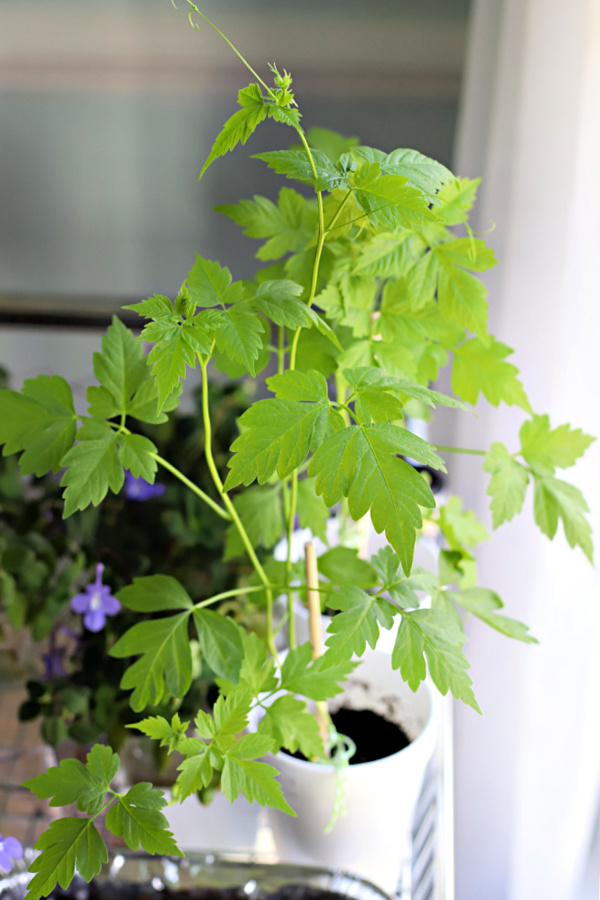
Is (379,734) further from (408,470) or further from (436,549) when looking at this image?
(408,470)

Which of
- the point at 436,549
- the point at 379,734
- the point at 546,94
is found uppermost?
the point at 546,94

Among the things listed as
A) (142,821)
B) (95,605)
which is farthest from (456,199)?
(95,605)

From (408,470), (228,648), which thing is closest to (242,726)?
(228,648)

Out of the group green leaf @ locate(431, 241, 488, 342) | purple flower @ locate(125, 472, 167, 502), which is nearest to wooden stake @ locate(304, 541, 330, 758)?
green leaf @ locate(431, 241, 488, 342)

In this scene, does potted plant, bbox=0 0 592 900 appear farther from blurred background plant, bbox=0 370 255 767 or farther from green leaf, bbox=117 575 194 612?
blurred background plant, bbox=0 370 255 767

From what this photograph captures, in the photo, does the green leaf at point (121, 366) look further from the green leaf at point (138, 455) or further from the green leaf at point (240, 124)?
the green leaf at point (240, 124)

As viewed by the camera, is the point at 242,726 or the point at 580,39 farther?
the point at 580,39

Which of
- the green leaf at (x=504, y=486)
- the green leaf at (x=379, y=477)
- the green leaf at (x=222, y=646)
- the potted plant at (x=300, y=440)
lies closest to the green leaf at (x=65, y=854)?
the potted plant at (x=300, y=440)

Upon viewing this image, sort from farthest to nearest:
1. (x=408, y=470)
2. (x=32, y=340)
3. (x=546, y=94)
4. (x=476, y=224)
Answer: (x=32, y=340) → (x=476, y=224) → (x=546, y=94) → (x=408, y=470)

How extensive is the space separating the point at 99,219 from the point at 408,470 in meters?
1.57

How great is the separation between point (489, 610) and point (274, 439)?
12.3 inches

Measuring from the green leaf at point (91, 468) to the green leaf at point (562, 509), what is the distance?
35 centimetres

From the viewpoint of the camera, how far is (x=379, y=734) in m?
0.73

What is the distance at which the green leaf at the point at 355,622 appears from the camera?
46 cm
